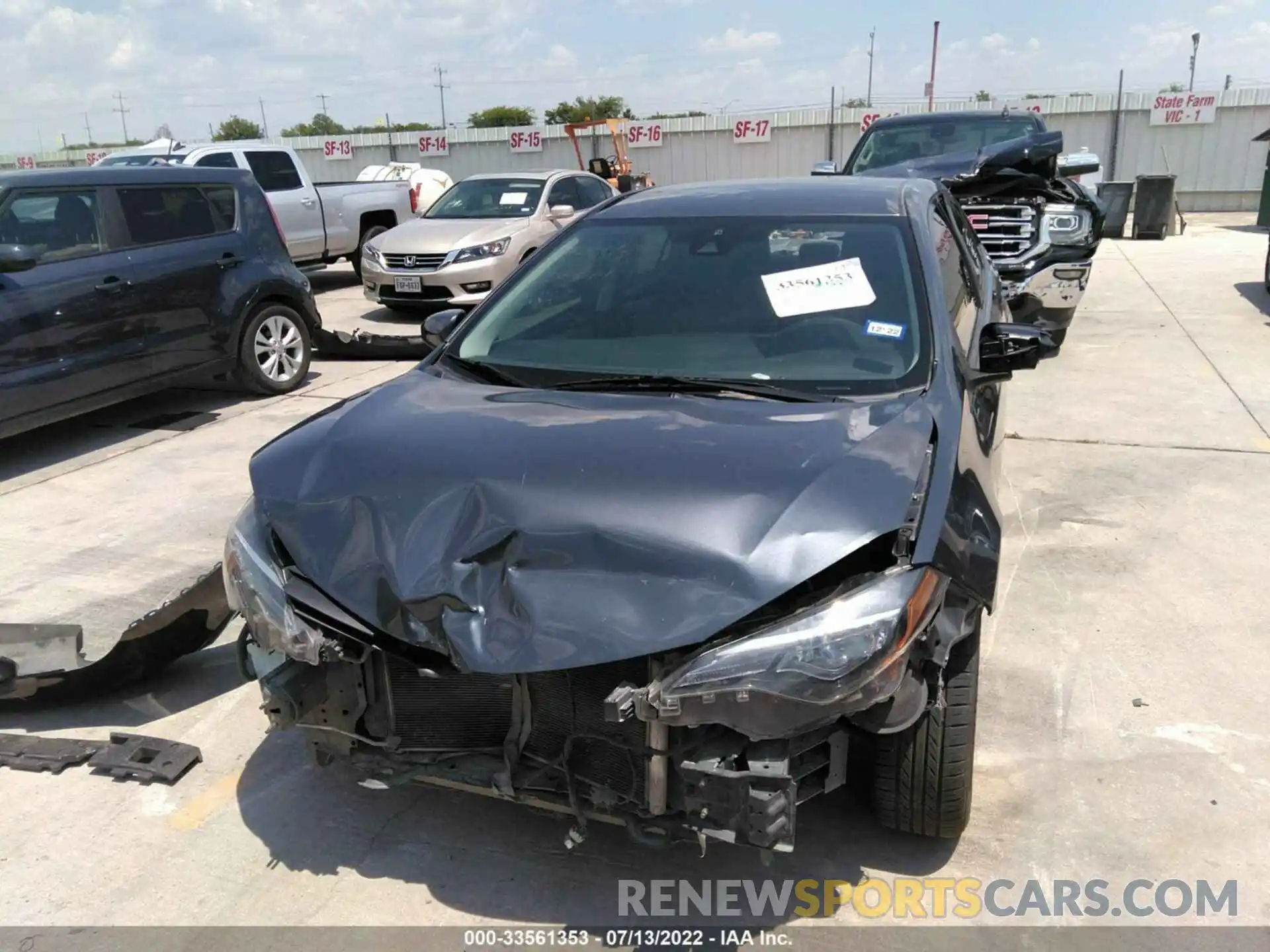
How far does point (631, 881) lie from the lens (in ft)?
8.68

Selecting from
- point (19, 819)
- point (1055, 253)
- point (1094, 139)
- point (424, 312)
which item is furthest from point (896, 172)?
point (1094, 139)

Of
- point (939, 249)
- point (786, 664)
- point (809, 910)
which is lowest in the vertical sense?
point (809, 910)

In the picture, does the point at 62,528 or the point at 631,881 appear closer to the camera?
the point at 631,881

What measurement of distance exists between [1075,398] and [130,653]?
638cm

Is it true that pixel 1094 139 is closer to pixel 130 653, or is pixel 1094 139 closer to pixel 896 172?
pixel 896 172

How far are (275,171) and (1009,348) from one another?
38.3 feet

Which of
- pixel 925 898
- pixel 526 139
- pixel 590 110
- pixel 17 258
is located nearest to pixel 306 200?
pixel 17 258

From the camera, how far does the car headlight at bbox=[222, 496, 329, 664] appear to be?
238cm

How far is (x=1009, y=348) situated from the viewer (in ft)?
11.2

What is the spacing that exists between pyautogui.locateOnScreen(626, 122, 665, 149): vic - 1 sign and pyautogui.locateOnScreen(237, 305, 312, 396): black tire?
1901 centimetres

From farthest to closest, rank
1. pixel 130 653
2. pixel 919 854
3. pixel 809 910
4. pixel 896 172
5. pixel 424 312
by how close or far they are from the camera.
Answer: pixel 424 312 → pixel 896 172 → pixel 130 653 → pixel 919 854 → pixel 809 910

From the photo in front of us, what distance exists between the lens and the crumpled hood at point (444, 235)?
10680 millimetres

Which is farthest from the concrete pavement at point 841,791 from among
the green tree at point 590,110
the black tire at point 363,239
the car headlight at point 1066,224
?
the green tree at point 590,110

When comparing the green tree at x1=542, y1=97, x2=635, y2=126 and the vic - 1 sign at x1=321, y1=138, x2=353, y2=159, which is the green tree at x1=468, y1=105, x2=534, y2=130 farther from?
the vic - 1 sign at x1=321, y1=138, x2=353, y2=159
